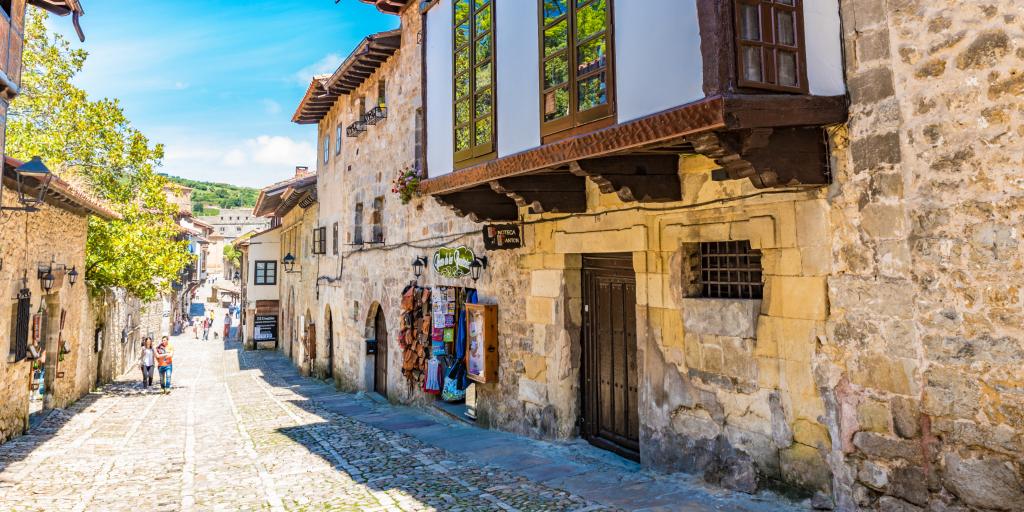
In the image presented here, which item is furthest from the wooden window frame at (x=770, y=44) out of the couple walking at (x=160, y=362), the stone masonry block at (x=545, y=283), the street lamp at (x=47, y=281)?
the couple walking at (x=160, y=362)

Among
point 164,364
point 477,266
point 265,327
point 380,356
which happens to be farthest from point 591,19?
point 265,327

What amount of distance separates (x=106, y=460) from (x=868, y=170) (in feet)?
31.2

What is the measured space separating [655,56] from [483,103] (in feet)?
9.77

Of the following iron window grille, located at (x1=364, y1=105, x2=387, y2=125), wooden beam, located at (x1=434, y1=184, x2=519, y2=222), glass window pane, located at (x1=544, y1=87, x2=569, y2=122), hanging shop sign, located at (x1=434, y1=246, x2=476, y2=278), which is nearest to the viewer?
glass window pane, located at (x1=544, y1=87, x2=569, y2=122)

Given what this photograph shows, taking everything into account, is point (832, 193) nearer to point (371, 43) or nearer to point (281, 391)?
point (371, 43)

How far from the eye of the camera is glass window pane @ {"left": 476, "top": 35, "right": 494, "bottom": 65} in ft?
23.3

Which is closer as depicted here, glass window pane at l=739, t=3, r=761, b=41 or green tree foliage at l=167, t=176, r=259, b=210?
glass window pane at l=739, t=3, r=761, b=41

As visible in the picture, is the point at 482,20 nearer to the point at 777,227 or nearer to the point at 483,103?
the point at 483,103

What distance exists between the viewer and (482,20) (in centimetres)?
726

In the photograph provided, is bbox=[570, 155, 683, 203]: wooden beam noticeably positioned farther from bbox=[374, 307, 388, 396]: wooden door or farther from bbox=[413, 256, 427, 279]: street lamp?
bbox=[374, 307, 388, 396]: wooden door

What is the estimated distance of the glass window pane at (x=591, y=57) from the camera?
5.23 m

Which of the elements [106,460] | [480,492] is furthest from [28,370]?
[480,492]

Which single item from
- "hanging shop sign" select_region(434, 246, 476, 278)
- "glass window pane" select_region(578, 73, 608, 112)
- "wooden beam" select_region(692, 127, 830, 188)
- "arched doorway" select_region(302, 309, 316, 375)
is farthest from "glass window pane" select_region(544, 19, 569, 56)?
"arched doorway" select_region(302, 309, 316, 375)

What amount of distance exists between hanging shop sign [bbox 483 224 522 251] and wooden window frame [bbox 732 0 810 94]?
444 centimetres
